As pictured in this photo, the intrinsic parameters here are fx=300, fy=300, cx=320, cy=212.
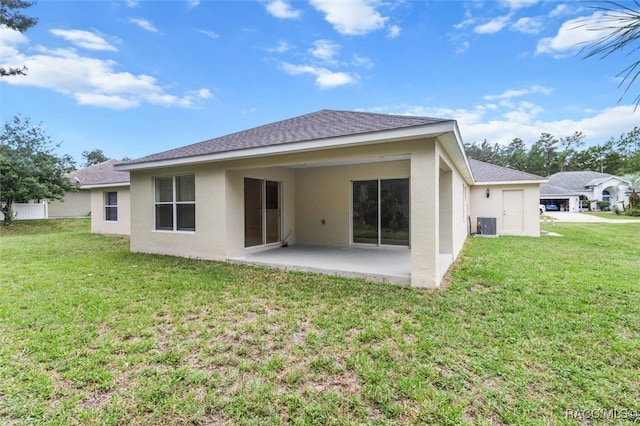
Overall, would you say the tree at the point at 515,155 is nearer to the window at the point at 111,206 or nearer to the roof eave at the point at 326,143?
A: the roof eave at the point at 326,143

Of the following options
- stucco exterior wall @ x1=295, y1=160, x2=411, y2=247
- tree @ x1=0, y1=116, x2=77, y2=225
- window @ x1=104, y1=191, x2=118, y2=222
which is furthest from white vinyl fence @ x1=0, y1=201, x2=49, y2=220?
stucco exterior wall @ x1=295, y1=160, x2=411, y2=247

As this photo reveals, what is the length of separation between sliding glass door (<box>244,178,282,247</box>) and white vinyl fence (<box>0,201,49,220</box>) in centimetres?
2222

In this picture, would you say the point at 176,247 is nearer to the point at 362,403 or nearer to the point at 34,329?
the point at 34,329

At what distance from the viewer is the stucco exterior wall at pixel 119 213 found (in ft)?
47.3

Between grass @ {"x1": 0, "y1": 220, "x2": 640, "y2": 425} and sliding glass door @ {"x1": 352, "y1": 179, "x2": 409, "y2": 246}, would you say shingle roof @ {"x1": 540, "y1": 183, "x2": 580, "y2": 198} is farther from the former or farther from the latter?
grass @ {"x1": 0, "y1": 220, "x2": 640, "y2": 425}

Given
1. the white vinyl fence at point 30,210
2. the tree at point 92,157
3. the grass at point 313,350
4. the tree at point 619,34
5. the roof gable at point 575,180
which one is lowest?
the grass at point 313,350

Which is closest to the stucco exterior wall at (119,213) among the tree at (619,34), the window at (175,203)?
the window at (175,203)

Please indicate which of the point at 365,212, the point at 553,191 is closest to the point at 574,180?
the point at 553,191

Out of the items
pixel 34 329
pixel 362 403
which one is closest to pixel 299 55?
pixel 34 329

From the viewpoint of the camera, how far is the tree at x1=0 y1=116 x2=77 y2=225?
1577 centimetres

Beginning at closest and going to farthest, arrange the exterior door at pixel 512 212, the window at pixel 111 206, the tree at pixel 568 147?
the exterior door at pixel 512 212, the window at pixel 111 206, the tree at pixel 568 147

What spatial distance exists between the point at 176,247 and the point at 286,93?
11359 millimetres

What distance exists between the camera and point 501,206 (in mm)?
14422

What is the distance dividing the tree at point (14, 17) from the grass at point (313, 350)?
3.87 metres
